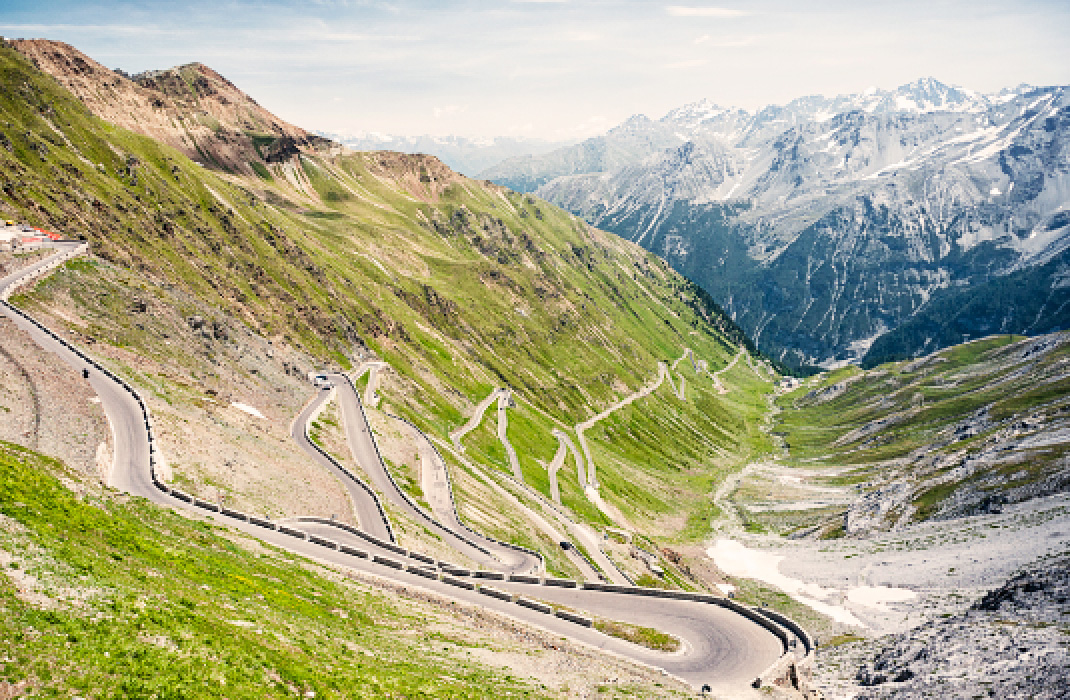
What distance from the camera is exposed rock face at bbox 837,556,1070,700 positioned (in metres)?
45.3

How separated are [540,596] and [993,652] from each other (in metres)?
38.2

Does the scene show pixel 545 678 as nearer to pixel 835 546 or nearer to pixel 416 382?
pixel 835 546

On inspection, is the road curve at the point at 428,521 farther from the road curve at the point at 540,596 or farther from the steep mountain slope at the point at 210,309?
the road curve at the point at 540,596

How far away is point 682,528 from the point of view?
163m

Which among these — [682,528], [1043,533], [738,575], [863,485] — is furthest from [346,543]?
[863,485]

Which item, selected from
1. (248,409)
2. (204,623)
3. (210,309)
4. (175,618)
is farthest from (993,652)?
(210,309)

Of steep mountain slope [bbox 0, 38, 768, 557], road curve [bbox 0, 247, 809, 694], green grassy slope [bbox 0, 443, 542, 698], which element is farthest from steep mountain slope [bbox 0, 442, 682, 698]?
steep mountain slope [bbox 0, 38, 768, 557]

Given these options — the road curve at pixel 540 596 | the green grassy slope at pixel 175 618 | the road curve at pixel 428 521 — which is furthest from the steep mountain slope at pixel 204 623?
the road curve at pixel 428 521

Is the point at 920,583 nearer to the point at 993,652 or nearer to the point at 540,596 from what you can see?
the point at 993,652

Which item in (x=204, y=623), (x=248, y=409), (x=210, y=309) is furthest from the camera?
(x=210, y=309)

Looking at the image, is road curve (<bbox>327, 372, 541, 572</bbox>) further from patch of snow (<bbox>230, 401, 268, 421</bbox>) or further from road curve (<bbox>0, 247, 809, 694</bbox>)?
patch of snow (<bbox>230, 401, 268, 421</bbox>)

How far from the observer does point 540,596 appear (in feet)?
207

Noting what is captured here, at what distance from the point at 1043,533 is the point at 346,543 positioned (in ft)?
329

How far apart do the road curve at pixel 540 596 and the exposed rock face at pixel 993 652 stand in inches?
407
